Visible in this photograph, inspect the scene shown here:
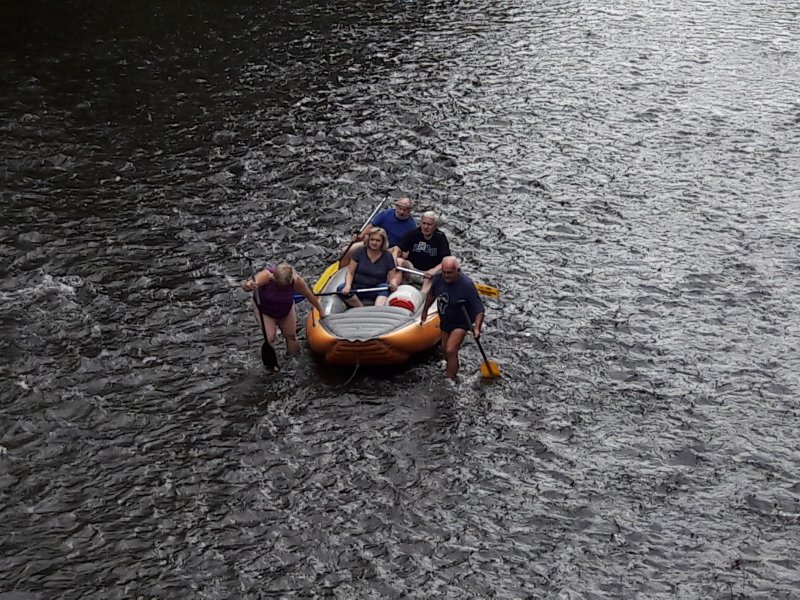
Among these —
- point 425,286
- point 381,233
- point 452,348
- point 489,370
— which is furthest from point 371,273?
point 489,370

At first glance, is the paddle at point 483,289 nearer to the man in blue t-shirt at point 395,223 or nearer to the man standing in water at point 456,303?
the man in blue t-shirt at point 395,223

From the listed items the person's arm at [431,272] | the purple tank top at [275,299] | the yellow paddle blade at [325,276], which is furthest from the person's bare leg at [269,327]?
the person's arm at [431,272]

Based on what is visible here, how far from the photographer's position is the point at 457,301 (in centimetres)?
1589

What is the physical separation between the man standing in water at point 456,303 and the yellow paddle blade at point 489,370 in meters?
0.64

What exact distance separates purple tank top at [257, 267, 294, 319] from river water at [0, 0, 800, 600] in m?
1.12

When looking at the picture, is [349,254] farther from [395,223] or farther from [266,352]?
[266,352]

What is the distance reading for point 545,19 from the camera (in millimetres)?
36625

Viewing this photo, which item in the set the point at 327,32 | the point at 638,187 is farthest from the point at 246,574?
the point at 327,32

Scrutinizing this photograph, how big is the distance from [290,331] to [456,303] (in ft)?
9.47

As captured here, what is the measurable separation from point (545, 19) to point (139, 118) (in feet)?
54.8

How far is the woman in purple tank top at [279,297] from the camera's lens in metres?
15.7

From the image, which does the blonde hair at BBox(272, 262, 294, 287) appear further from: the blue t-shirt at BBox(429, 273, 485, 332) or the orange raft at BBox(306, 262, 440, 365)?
the blue t-shirt at BBox(429, 273, 485, 332)

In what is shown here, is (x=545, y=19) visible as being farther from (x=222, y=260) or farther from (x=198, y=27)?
(x=222, y=260)

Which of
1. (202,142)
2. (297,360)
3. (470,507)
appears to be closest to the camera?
(470,507)
